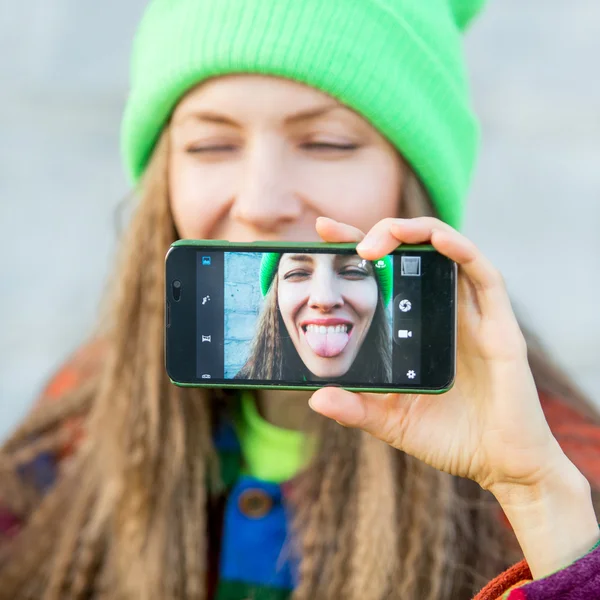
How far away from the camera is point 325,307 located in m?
0.83

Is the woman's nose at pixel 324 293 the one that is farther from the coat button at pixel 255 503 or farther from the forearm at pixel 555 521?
the coat button at pixel 255 503

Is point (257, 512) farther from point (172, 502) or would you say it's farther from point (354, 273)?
point (354, 273)

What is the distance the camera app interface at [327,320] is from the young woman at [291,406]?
0.04 m

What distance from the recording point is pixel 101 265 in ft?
7.50

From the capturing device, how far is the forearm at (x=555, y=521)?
30.8 inches

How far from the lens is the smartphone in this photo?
2.70 feet

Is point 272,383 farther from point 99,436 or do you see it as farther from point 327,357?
point 99,436

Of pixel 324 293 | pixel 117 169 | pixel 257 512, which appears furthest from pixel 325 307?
pixel 117 169

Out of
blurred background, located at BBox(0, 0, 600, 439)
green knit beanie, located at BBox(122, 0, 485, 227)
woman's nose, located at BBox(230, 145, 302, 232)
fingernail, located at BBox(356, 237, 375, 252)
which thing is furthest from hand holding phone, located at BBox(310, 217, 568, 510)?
blurred background, located at BBox(0, 0, 600, 439)

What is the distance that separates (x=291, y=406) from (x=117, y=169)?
1.42 metres

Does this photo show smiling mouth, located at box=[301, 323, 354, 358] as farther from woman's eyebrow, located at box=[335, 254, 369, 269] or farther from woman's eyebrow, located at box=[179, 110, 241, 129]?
woman's eyebrow, located at box=[179, 110, 241, 129]

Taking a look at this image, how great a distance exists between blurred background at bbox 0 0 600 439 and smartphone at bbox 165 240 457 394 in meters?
1.34

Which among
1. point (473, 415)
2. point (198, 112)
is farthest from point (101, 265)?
point (473, 415)

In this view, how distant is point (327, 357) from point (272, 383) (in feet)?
0.22
